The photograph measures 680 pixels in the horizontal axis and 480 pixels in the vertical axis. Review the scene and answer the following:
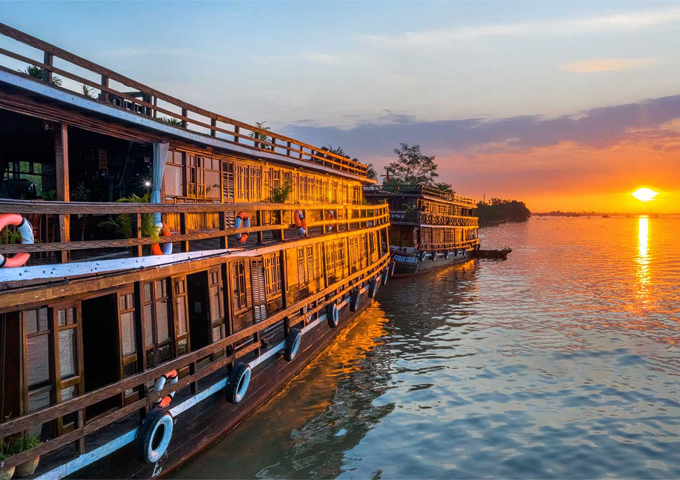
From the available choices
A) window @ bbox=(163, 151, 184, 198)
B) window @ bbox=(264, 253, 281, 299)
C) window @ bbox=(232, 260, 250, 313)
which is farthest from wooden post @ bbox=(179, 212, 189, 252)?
window @ bbox=(163, 151, 184, 198)

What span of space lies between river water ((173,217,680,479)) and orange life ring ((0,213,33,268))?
4654 mm

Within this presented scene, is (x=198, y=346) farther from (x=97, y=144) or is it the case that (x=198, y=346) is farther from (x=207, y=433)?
(x=97, y=144)

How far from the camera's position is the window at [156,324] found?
26.0 feet

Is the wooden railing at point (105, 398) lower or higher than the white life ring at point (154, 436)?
higher

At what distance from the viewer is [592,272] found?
42.4 metres

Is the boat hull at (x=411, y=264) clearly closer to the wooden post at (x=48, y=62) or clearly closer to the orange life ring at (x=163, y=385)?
the orange life ring at (x=163, y=385)

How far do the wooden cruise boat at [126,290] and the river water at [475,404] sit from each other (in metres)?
1.02

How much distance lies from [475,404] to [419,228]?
24480mm

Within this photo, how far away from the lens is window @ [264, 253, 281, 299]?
517 inches

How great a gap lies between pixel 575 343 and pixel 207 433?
591 inches

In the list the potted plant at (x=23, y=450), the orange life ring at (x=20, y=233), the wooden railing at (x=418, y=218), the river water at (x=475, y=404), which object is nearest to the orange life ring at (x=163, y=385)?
the river water at (x=475, y=404)

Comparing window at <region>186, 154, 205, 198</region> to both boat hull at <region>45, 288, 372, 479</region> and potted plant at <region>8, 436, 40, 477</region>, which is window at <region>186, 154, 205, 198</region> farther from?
potted plant at <region>8, 436, 40, 477</region>

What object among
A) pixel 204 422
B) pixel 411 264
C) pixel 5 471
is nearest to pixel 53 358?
pixel 5 471

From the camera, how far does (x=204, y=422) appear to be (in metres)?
8.55
